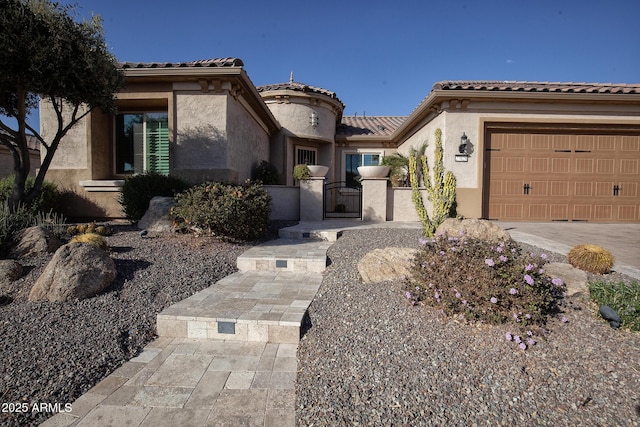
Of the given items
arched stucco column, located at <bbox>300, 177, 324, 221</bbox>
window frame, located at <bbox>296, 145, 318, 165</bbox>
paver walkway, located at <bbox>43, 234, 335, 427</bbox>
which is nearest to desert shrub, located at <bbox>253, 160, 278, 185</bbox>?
arched stucco column, located at <bbox>300, 177, 324, 221</bbox>

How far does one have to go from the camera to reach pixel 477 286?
296 cm

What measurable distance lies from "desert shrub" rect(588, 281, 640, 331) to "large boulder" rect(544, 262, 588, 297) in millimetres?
80

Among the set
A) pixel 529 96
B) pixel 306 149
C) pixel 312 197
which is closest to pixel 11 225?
pixel 312 197

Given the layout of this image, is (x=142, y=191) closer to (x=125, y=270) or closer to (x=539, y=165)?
(x=125, y=270)

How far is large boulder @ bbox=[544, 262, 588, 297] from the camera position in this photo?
3371mm

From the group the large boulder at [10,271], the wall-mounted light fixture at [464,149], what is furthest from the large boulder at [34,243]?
the wall-mounted light fixture at [464,149]

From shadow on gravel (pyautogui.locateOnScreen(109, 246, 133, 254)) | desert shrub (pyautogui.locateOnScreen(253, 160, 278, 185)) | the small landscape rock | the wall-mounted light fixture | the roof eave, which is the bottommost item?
the small landscape rock

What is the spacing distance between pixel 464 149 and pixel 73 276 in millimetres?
8659

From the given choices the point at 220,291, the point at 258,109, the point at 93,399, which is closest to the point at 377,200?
the point at 258,109

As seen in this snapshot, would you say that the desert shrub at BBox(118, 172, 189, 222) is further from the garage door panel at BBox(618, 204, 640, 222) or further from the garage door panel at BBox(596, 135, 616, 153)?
the garage door panel at BBox(618, 204, 640, 222)

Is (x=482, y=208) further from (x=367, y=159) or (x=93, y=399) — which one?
(x=93, y=399)

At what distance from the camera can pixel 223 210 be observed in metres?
5.43

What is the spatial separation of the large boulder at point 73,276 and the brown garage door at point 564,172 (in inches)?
351

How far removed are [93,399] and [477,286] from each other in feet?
→ 10.2
